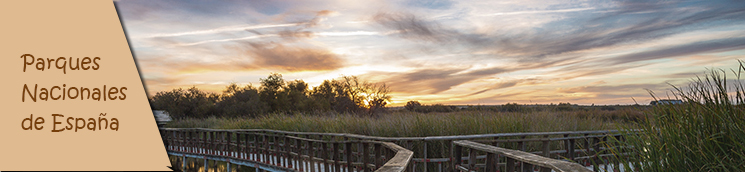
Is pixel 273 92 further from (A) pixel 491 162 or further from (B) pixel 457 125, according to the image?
(A) pixel 491 162

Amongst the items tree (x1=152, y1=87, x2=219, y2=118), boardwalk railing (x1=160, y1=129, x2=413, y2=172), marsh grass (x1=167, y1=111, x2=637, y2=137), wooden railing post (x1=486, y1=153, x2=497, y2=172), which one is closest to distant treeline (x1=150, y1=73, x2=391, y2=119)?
tree (x1=152, y1=87, x2=219, y2=118)

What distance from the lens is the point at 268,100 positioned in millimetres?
48125

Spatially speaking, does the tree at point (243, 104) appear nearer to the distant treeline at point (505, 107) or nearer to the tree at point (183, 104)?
the tree at point (183, 104)

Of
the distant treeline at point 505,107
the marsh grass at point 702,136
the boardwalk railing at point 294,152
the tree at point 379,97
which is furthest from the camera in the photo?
the tree at point 379,97

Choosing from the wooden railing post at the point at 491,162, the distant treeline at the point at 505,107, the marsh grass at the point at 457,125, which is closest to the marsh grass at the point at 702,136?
the wooden railing post at the point at 491,162

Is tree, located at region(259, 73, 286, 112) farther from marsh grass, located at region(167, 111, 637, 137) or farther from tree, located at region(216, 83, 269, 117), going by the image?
marsh grass, located at region(167, 111, 637, 137)

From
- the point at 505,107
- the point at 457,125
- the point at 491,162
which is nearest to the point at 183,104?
the point at 505,107

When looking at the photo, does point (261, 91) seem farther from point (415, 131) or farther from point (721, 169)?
point (721, 169)

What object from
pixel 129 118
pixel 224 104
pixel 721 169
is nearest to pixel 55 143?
pixel 129 118

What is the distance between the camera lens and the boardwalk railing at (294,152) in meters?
5.97

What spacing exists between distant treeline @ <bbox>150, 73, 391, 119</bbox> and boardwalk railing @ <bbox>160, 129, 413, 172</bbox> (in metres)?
18.1

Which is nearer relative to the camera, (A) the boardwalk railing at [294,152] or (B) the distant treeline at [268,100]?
(A) the boardwalk railing at [294,152]

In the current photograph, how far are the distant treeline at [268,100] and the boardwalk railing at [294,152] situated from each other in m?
18.1

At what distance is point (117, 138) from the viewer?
852 cm
